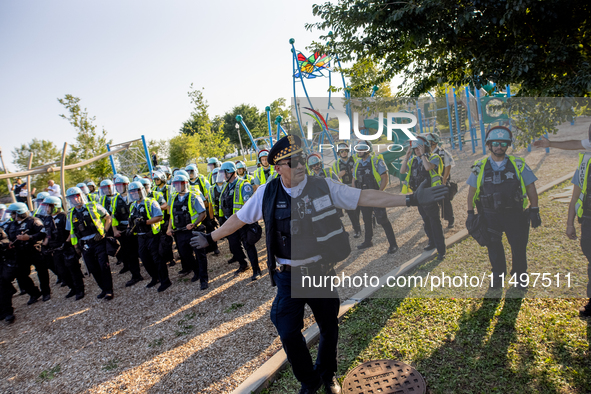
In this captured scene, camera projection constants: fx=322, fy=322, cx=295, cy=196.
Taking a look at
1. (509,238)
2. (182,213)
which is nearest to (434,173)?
(509,238)

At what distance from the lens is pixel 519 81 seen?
10.8 ft

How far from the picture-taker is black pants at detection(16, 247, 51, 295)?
6.77 metres

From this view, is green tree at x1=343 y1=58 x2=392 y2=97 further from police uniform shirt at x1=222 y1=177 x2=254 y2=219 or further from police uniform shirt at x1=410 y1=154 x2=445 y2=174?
police uniform shirt at x1=222 y1=177 x2=254 y2=219

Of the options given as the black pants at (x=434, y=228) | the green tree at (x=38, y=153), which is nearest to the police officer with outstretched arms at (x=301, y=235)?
the black pants at (x=434, y=228)

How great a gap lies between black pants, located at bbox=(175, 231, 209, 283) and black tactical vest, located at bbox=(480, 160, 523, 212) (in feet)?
15.9

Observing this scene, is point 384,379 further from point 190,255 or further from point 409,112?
point 190,255

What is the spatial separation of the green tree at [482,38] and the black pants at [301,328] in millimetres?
2746

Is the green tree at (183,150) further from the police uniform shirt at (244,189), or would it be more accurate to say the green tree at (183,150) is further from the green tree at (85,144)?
the police uniform shirt at (244,189)

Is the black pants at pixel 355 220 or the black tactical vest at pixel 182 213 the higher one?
the black tactical vest at pixel 182 213

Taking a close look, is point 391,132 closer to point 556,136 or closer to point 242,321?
point 556,136

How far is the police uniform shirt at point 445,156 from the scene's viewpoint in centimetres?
391

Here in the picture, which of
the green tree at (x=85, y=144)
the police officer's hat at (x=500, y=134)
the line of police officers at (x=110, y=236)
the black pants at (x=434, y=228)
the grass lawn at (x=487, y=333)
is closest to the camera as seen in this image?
the grass lawn at (x=487, y=333)

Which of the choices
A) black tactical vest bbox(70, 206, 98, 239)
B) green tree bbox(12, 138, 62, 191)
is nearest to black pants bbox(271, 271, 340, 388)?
black tactical vest bbox(70, 206, 98, 239)

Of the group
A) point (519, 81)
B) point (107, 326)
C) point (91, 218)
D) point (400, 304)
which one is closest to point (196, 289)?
point (107, 326)
